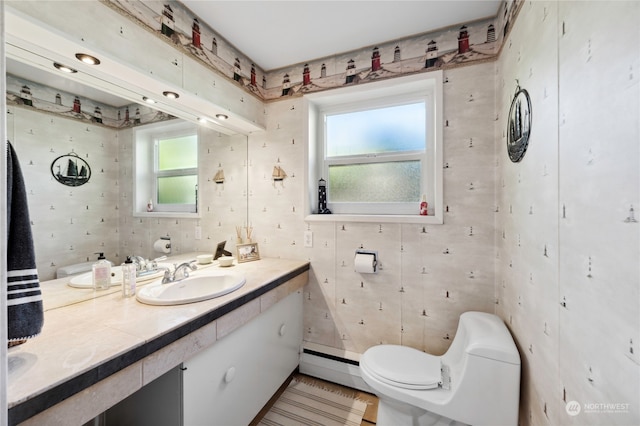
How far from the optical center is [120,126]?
4.38 feet

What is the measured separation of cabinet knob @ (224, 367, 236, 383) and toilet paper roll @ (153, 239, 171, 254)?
81cm

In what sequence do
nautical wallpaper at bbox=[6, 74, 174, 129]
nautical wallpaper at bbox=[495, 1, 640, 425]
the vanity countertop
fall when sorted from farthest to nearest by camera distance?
nautical wallpaper at bbox=[6, 74, 174, 129] < the vanity countertop < nautical wallpaper at bbox=[495, 1, 640, 425]

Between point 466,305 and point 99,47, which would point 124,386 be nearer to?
point 99,47

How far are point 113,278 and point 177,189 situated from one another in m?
0.62

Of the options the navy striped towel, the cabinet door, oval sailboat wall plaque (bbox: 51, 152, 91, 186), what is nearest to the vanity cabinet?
the cabinet door

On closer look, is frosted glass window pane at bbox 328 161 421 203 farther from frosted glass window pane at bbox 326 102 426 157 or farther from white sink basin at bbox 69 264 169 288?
white sink basin at bbox 69 264 169 288

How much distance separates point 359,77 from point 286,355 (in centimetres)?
211

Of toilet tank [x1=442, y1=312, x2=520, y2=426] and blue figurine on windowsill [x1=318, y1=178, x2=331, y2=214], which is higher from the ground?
blue figurine on windowsill [x1=318, y1=178, x2=331, y2=214]

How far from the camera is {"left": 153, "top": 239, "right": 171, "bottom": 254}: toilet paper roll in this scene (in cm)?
154

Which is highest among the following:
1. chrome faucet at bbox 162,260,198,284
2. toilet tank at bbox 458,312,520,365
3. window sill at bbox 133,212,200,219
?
window sill at bbox 133,212,200,219

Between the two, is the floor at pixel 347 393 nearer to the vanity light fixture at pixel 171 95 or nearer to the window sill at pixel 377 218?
the window sill at pixel 377 218

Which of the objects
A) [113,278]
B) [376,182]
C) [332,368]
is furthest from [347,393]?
[113,278]

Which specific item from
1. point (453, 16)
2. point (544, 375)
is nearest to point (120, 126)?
point (453, 16)

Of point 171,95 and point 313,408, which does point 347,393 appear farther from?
point 171,95
